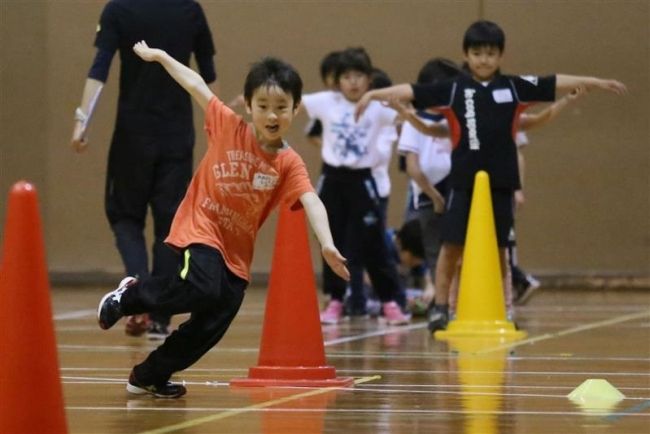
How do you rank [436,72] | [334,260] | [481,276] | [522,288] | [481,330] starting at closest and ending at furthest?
[334,260], [481,330], [481,276], [436,72], [522,288]

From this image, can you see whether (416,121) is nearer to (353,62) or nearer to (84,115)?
(353,62)

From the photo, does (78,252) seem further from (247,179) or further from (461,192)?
(247,179)

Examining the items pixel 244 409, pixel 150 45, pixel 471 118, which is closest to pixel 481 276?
pixel 471 118

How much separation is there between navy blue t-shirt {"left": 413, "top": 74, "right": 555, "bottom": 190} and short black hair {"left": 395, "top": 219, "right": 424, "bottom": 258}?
239cm

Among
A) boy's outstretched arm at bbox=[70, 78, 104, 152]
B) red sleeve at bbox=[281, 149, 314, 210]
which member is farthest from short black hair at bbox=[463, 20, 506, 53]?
red sleeve at bbox=[281, 149, 314, 210]

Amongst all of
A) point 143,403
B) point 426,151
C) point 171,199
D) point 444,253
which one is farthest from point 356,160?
point 143,403

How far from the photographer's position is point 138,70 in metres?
7.32

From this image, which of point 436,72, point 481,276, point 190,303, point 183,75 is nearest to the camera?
point 190,303

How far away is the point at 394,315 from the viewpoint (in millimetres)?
8586

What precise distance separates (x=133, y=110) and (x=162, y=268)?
80 cm

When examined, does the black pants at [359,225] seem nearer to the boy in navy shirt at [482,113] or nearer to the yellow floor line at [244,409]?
the boy in navy shirt at [482,113]

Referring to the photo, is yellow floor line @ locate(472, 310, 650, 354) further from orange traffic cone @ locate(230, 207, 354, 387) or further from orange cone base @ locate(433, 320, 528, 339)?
orange traffic cone @ locate(230, 207, 354, 387)

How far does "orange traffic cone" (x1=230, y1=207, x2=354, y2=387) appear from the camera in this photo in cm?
529

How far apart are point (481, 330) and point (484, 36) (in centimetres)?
153
